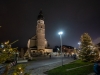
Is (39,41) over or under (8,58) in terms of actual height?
over

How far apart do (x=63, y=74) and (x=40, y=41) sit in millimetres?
77031

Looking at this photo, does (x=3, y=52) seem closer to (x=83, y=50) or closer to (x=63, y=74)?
(x=63, y=74)

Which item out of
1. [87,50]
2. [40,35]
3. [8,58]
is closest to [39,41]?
[40,35]

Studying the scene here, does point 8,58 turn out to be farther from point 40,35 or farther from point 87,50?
point 40,35

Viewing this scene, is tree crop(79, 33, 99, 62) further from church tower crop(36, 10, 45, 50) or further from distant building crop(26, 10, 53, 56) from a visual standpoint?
church tower crop(36, 10, 45, 50)

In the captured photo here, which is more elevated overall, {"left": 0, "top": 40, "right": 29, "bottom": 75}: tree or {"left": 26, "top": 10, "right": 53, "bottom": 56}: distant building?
{"left": 26, "top": 10, "right": 53, "bottom": 56}: distant building

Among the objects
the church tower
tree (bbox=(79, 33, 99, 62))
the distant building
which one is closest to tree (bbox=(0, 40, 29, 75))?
tree (bbox=(79, 33, 99, 62))

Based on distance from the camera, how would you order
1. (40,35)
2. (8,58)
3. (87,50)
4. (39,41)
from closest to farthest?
(8,58)
(87,50)
(39,41)
(40,35)

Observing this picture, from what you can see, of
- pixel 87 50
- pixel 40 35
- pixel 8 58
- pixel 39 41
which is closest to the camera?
pixel 8 58

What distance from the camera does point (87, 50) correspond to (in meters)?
29.3

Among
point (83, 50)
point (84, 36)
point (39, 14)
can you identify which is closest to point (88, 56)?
point (83, 50)

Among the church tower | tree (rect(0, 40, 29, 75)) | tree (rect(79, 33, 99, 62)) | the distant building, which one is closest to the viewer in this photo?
tree (rect(0, 40, 29, 75))

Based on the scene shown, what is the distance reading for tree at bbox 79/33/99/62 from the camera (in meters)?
28.6

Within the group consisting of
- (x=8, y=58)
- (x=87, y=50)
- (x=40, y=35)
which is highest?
(x=40, y=35)
